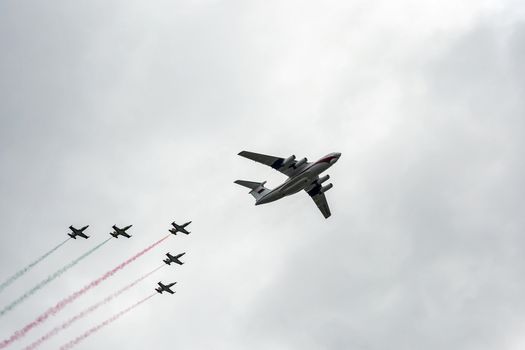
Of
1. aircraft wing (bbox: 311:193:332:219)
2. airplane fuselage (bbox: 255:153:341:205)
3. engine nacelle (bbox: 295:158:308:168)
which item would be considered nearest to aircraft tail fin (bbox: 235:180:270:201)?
airplane fuselage (bbox: 255:153:341:205)

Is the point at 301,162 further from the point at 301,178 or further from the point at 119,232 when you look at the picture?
the point at 119,232

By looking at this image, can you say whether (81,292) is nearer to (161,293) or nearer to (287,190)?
(161,293)

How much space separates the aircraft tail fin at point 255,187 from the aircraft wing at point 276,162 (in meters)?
4.82

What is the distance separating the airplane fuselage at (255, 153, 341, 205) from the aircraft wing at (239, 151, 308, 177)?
1.01 m

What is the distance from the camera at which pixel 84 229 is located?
11275 centimetres

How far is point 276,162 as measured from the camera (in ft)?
344

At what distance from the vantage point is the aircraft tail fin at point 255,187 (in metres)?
109

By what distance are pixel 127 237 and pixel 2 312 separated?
21262 millimetres

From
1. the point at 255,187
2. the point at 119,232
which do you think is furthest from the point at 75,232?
the point at 255,187

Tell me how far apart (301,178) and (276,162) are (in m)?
4.01

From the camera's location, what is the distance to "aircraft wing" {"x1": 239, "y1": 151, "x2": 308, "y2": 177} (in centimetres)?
10419

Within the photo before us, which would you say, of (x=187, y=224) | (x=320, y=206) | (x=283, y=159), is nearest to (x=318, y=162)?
(x=283, y=159)

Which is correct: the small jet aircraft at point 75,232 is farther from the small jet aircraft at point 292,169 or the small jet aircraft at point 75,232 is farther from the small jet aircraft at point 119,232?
the small jet aircraft at point 292,169

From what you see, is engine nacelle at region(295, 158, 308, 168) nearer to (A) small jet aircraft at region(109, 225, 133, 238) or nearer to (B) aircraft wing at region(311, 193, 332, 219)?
(B) aircraft wing at region(311, 193, 332, 219)
